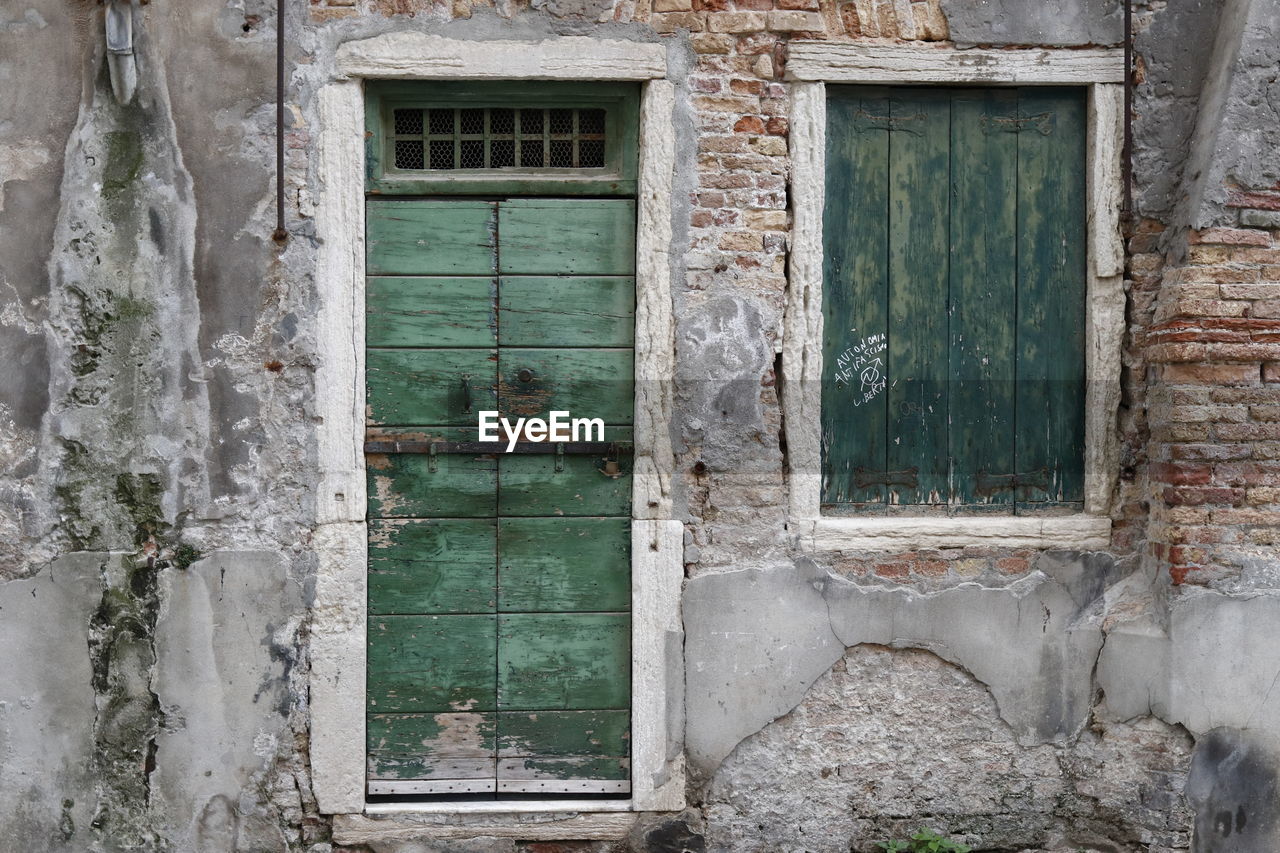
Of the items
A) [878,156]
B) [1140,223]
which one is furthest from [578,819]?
[1140,223]

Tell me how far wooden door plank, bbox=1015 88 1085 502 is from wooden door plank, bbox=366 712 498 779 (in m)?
2.15

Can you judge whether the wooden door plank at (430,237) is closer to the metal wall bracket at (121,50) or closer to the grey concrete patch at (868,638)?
the metal wall bracket at (121,50)

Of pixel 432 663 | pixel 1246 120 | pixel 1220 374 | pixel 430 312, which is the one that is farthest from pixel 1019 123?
pixel 432 663

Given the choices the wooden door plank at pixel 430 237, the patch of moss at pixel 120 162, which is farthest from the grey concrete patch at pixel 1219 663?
the patch of moss at pixel 120 162

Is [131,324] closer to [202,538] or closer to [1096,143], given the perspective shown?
[202,538]

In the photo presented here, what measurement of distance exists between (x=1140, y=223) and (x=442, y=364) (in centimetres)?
255

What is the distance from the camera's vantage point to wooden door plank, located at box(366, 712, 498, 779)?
3.79m

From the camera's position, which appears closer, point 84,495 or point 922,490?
point 84,495

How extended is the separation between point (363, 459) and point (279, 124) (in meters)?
1.17

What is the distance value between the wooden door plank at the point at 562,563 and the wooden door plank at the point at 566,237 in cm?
91

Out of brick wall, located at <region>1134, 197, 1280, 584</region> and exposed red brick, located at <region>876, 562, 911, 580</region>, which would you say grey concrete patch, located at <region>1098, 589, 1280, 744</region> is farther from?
exposed red brick, located at <region>876, 562, 911, 580</region>

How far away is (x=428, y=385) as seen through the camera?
3781 millimetres

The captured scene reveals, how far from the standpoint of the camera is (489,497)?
3793 mm

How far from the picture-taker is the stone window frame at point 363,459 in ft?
12.0
